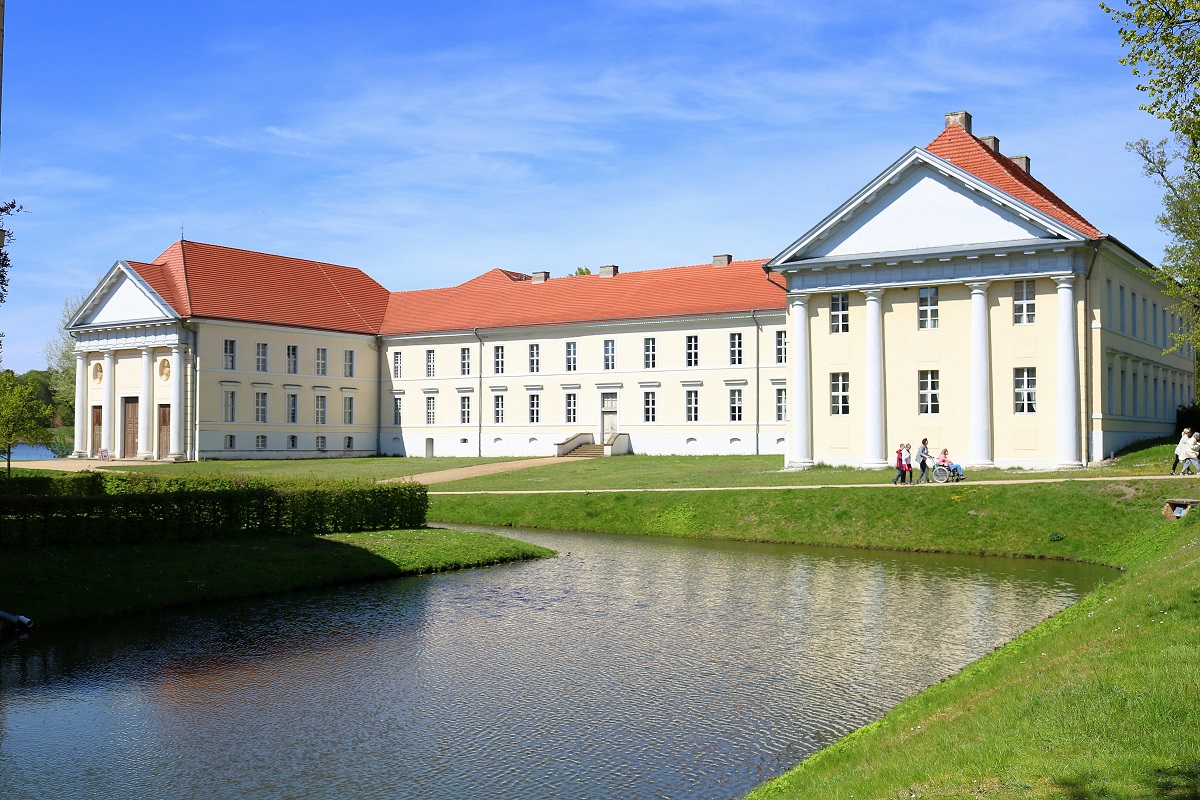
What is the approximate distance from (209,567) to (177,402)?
41.8m

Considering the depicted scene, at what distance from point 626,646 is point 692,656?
1170 millimetres

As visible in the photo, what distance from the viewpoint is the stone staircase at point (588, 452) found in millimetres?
58406

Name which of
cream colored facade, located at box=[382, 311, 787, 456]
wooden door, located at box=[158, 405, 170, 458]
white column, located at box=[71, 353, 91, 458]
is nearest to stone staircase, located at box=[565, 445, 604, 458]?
cream colored facade, located at box=[382, 311, 787, 456]

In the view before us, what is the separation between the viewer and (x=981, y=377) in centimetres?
4012

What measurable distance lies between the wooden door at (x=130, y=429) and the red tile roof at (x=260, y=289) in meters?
7.67

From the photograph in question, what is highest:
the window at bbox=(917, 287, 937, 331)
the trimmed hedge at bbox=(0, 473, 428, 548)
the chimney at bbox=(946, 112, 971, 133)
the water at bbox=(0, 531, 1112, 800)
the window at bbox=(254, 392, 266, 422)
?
the chimney at bbox=(946, 112, 971, 133)

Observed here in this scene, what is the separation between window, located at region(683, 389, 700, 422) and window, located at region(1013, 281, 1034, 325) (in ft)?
67.9

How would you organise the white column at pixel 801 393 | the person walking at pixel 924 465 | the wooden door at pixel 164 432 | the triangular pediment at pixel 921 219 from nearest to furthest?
the person walking at pixel 924 465 → the triangular pediment at pixel 921 219 → the white column at pixel 801 393 → the wooden door at pixel 164 432

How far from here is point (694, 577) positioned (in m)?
23.9

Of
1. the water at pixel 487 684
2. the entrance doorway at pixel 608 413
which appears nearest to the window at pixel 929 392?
the water at pixel 487 684

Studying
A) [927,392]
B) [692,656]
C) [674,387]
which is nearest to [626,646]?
[692,656]

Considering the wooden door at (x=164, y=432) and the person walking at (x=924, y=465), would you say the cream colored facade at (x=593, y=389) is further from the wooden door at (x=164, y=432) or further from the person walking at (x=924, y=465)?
the person walking at (x=924, y=465)

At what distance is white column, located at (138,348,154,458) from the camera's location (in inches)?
2419

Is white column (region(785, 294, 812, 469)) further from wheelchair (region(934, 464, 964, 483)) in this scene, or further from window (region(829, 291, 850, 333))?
wheelchair (region(934, 464, 964, 483))
